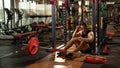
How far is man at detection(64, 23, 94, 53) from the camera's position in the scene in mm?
5070

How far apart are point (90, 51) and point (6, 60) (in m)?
1.98

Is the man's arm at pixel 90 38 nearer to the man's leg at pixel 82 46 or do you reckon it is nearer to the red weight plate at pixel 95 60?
the man's leg at pixel 82 46

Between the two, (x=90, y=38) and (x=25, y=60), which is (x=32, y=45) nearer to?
(x=25, y=60)

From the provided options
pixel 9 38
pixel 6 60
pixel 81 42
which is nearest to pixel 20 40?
pixel 9 38

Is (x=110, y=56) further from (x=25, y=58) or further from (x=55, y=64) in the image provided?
(x=25, y=58)

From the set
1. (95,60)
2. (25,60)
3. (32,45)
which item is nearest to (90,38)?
(95,60)

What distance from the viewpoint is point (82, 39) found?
5027 millimetres

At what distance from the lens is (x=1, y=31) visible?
9.23 m

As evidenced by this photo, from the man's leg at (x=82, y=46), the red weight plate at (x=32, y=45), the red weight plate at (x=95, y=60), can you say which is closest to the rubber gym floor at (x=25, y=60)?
the red weight plate at (x=95, y=60)

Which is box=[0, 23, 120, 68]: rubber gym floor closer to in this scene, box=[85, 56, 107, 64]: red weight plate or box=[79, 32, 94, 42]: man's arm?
box=[85, 56, 107, 64]: red weight plate

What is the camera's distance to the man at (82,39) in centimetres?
507

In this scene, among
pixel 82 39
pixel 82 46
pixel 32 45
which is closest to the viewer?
pixel 32 45

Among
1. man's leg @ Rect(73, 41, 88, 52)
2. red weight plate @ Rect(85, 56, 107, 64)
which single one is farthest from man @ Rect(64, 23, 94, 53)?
red weight plate @ Rect(85, 56, 107, 64)

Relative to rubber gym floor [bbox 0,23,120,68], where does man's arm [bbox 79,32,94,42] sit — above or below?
above
